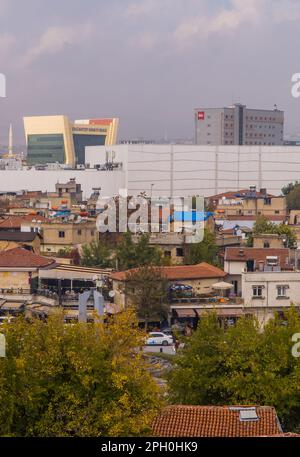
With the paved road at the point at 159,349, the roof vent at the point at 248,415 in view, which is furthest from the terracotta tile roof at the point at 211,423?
the paved road at the point at 159,349

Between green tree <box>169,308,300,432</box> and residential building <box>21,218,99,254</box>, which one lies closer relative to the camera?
green tree <box>169,308,300,432</box>

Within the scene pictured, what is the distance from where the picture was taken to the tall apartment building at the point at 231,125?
192 ft

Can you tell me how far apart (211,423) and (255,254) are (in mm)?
9264

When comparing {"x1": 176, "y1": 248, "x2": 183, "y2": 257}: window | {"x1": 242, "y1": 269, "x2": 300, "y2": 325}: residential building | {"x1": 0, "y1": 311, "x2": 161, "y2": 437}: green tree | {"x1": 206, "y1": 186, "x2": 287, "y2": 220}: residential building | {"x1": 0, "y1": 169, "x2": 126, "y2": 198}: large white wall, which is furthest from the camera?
{"x1": 0, "y1": 169, "x2": 126, "y2": 198}: large white wall

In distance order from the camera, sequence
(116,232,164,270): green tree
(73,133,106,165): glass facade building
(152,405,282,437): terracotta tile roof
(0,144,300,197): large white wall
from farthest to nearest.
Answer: (73,133,106,165): glass facade building → (0,144,300,197): large white wall → (116,232,164,270): green tree → (152,405,282,437): terracotta tile roof

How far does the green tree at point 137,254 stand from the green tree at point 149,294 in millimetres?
2122

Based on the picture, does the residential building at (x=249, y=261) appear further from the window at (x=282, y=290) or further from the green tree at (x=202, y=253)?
the green tree at (x=202, y=253)

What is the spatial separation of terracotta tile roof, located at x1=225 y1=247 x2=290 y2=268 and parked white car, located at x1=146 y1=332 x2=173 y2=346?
277 centimetres

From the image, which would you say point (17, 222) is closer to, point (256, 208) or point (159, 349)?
point (256, 208)

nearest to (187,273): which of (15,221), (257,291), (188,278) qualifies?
(188,278)

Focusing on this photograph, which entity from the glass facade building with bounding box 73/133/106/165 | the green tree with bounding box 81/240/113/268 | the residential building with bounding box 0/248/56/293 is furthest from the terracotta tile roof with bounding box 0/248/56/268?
the glass facade building with bounding box 73/133/106/165

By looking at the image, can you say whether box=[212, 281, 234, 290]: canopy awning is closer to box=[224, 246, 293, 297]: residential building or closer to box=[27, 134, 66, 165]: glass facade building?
box=[224, 246, 293, 297]: residential building

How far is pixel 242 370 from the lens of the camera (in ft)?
27.0

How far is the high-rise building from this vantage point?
195 feet
